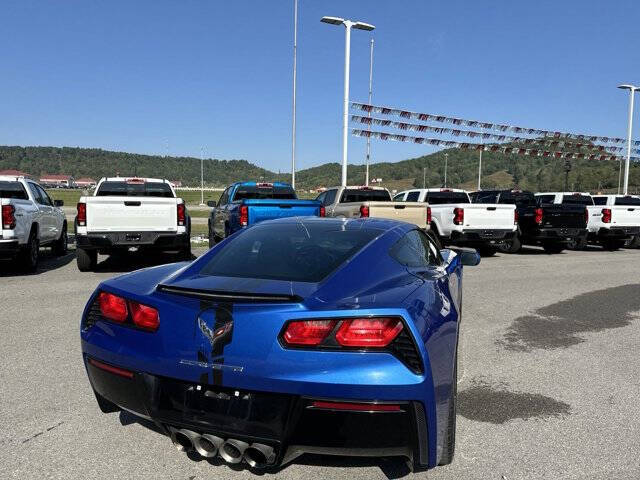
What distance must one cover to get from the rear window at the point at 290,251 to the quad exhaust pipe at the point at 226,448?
34.0 inches

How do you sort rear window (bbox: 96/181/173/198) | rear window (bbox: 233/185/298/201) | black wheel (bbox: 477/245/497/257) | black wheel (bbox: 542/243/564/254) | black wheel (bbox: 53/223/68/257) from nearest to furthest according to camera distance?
rear window (bbox: 96/181/173/198)
black wheel (bbox: 53/223/68/257)
rear window (bbox: 233/185/298/201)
black wheel (bbox: 477/245/497/257)
black wheel (bbox: 542/243/564/254)

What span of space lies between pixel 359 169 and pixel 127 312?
13870cm

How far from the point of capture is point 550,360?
16.1 ft

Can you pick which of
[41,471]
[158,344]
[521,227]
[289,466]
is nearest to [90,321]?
[158,344]

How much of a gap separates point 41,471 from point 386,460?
190 centimetres

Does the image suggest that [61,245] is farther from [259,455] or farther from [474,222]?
[259,455]

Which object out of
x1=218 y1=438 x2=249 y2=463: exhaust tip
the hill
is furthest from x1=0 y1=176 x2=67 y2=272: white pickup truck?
the hill

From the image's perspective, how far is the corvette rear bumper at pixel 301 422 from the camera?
219 centimetres

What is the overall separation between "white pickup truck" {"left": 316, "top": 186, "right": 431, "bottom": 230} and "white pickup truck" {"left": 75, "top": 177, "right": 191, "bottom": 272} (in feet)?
14.2

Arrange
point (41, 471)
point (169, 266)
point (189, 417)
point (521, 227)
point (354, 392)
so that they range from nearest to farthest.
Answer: point (354, 392), point (189, 417), point (41, 471), point (169, 266), point (521, 227)

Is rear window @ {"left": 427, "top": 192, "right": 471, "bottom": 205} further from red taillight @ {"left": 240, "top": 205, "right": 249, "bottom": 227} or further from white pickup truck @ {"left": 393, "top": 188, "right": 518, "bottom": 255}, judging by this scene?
red taillight @ {"left": 240, "top": 205, "right": 249, "bottom": 227}

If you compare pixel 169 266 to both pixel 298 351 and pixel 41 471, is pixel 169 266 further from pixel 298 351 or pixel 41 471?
pixel 298 351

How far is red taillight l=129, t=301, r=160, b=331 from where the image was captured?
2465 mm

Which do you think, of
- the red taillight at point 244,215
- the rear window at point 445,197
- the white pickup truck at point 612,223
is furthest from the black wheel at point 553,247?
the red taillight at point 244,215
